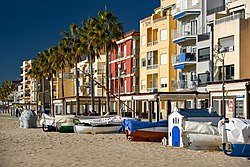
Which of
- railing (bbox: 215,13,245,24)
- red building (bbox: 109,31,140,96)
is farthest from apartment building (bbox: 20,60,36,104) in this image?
railing (bbox: 215,13,245,24)

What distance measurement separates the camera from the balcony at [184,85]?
5167cm

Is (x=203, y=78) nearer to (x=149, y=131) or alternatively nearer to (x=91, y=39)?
(x=91, y=39)

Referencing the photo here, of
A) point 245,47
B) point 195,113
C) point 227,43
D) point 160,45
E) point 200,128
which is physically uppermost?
point 160,45

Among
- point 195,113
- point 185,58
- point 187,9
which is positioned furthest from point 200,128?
point 187,9

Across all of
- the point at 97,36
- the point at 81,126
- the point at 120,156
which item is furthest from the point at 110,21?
the point at 120,156

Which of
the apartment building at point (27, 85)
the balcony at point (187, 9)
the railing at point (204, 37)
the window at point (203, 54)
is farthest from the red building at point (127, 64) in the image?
the apartment building at point (27, 85)

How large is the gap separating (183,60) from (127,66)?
1941 centimetres

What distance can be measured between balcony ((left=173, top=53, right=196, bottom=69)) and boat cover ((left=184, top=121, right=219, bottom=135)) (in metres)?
30.4

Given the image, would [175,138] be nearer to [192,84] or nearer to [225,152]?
[225,152]

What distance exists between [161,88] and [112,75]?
1880cm

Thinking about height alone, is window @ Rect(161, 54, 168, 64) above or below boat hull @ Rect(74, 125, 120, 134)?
above

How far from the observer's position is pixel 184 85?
54.0 meters

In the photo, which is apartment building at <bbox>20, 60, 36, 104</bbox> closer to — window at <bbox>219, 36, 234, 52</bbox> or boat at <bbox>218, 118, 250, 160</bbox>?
window at <bbox>219, 36, 234, 52</bbox>

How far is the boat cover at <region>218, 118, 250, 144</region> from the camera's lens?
19.2 metres
